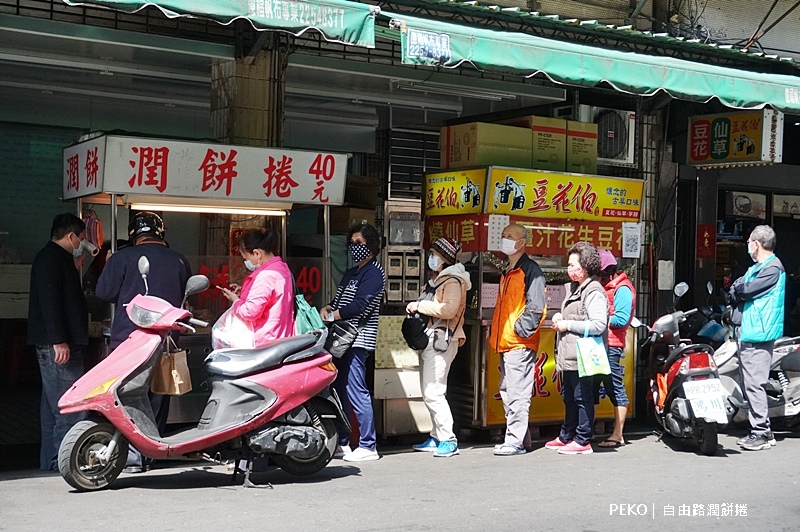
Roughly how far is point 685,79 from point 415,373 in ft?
11.7

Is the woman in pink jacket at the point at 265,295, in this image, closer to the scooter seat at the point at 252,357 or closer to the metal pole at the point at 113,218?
the scooter seat at the point at 252,357

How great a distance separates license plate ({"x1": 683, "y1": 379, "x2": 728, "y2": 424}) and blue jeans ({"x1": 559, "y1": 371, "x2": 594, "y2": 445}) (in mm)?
844

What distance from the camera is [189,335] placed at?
27.4 ft

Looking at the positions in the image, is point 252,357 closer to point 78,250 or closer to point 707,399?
point 78,250

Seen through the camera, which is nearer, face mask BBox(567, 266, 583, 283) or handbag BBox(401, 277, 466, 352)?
handbag BBox(401, 277, 466, 352)

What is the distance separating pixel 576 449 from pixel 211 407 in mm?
3393

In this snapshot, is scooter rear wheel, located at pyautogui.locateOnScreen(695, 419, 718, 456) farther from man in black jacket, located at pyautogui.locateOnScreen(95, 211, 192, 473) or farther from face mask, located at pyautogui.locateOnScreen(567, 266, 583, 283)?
man in black jacket, located at pyautogui.locateOnScreen(95, 211, 192, 473)

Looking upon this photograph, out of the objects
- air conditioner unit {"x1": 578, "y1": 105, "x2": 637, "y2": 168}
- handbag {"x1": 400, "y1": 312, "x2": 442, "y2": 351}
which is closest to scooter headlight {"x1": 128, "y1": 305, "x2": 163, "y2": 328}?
handbag {"x1": 400, "y1": 312, "x2": 442, "y2": 351}

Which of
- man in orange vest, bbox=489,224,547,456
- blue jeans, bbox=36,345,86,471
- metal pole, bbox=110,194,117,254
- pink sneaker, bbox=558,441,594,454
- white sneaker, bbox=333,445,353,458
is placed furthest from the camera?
pink sneaker, bbox=558,441,594,454

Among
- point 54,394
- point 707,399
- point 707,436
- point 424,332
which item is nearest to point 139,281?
point 54,394

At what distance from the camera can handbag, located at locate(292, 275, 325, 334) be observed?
7.39 meters

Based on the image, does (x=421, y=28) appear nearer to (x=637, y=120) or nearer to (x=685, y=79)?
(x=685, y=79)

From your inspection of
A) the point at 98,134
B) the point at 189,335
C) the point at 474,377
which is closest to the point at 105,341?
the point at 189,335

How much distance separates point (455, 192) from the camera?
9477 mm
